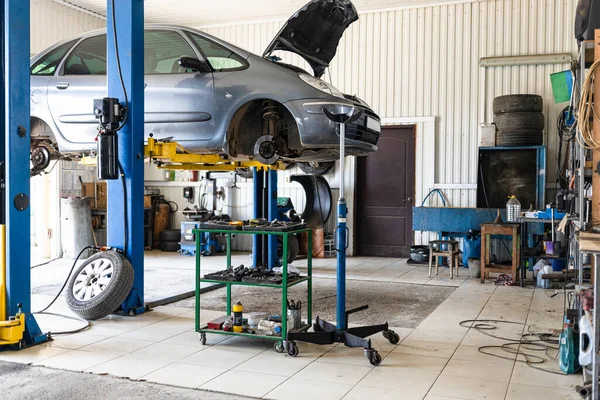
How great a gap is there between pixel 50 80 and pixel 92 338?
2.82 m

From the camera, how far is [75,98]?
557cm

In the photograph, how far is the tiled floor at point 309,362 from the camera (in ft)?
9.99

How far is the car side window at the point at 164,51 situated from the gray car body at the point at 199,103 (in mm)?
62

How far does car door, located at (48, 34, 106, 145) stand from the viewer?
5539 millimetres

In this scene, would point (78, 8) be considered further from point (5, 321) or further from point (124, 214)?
point (5, 321)

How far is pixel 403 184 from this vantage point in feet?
30.7

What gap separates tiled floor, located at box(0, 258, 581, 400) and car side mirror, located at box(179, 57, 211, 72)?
6.85ft

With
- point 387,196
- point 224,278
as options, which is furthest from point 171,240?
point 224,278

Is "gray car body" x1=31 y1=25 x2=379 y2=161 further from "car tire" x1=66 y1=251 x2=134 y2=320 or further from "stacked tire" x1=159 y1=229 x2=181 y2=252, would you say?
"stacked tire" x1=159 y1=229 x2=181 y2=252

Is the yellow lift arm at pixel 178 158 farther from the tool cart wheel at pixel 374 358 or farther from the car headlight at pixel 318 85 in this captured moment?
the tool cart wheel at pixel 374 358

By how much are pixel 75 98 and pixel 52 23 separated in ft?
15.0

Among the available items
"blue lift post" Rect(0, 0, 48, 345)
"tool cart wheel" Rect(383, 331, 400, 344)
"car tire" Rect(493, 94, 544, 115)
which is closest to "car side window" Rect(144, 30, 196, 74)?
"blue lift post" Rect(0, 0, 48, 345)

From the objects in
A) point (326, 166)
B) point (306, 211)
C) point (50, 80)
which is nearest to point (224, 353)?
point (50, 80)

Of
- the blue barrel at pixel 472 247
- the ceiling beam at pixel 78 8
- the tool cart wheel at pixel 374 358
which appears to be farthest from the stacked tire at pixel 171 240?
the tool cart wheel at pixel 374 358
